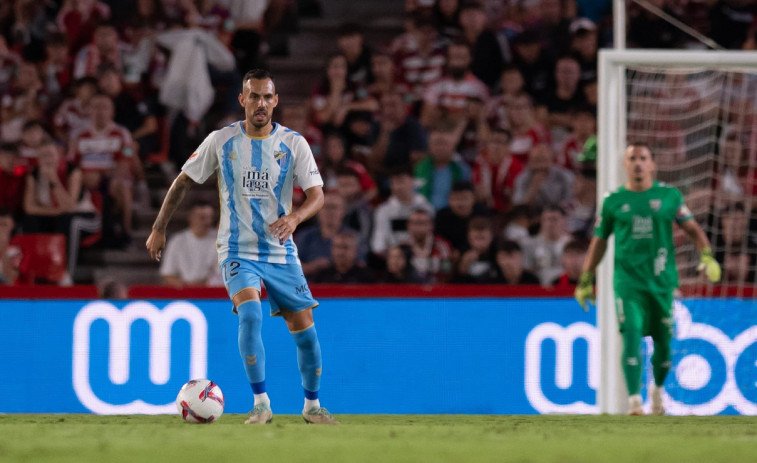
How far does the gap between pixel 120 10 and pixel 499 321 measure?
655 centimetres

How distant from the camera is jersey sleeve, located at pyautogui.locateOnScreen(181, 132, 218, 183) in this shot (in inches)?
258

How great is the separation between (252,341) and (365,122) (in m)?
5.96

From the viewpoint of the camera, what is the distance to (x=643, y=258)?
7.98 meters

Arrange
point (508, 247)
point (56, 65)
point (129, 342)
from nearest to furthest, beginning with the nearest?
point (129, 342) → point (508, 247) → point (56, 65)

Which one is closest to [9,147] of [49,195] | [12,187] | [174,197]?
[12,187]

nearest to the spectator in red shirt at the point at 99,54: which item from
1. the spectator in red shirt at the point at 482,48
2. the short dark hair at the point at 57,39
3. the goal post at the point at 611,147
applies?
the short dark hair at the point at 57,39

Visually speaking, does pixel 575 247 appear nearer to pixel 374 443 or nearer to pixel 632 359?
pixel 632 359

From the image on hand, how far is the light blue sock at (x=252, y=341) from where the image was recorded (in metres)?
6.26

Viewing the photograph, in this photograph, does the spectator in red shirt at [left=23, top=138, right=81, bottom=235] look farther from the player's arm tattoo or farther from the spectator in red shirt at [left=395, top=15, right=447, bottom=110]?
the player's arm tattoo

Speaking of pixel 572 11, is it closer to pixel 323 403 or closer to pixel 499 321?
pixel 499 321

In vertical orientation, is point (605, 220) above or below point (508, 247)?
above

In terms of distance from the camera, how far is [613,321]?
8.85 metres

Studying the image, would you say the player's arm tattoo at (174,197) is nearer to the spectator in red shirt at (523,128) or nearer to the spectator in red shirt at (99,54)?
the spectator in red shirt at (523,128)

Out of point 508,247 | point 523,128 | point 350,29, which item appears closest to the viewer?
point 508,247
